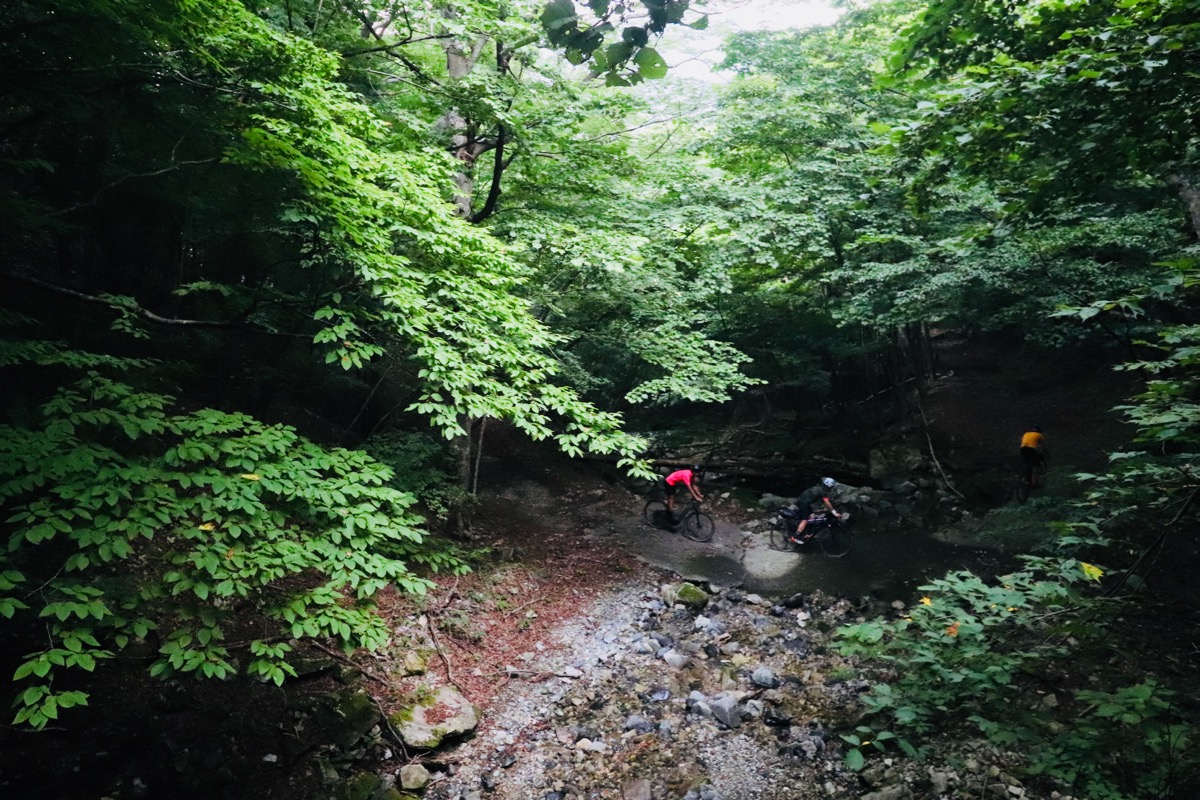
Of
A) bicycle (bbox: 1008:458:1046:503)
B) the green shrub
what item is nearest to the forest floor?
the green shrub

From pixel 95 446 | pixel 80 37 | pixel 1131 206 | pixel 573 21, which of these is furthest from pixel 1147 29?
pixel 1131 206

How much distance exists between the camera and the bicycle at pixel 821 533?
10438mm

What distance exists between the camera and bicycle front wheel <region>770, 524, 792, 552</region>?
1095 cm

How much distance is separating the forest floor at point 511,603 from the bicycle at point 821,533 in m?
2.25

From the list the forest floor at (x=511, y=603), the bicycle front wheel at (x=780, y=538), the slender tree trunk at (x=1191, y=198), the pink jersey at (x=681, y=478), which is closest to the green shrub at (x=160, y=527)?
the forest floor at (x=511, y=603)

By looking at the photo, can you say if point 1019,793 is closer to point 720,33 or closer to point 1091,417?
point 1091,417

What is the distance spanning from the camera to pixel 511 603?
843 cm

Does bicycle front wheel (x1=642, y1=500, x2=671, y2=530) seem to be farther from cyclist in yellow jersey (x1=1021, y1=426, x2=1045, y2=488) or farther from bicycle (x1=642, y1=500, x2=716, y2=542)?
cyclist in yellow jersey (x1=1021, y1=426, x2=1045, y2=488)

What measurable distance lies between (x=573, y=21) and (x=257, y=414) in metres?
8.60

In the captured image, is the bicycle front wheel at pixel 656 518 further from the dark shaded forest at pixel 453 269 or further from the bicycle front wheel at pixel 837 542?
the bicycle front wheel at pixel 837 542

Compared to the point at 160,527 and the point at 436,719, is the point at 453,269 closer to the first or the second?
the point at 160,527

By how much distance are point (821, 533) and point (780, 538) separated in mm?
789

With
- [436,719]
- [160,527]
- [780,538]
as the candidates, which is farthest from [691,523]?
[160,527]

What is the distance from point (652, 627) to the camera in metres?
8.23
